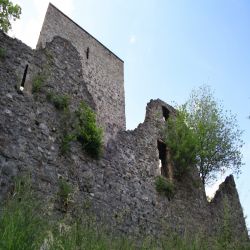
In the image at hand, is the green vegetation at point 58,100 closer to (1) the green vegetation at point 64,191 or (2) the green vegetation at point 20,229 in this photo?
(1) the green vegetation at point 64,191

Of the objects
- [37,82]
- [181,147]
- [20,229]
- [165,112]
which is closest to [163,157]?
[181,147]

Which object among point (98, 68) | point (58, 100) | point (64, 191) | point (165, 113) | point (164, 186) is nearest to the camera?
point (64, 191)

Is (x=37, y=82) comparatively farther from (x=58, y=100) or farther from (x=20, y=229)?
(x=20, y=229)

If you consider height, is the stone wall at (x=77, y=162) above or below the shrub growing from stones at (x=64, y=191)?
above

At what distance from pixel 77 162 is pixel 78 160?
2.4 inches

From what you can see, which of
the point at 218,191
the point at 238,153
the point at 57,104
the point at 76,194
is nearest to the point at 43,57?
the point at 57,104

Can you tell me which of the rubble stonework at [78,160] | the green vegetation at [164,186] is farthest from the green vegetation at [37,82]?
the green vegetation at [164,186]

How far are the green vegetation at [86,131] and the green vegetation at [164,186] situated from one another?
219 cm

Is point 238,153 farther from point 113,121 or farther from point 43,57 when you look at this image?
point 43,57

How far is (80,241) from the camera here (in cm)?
416

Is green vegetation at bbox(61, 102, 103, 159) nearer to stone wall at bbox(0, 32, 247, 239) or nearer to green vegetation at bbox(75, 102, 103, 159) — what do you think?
green vegetation at bbox(75, 102, 103, 159)

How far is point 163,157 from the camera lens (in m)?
10.9

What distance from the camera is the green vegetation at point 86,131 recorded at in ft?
25.0

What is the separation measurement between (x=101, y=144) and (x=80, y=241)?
157 inches
